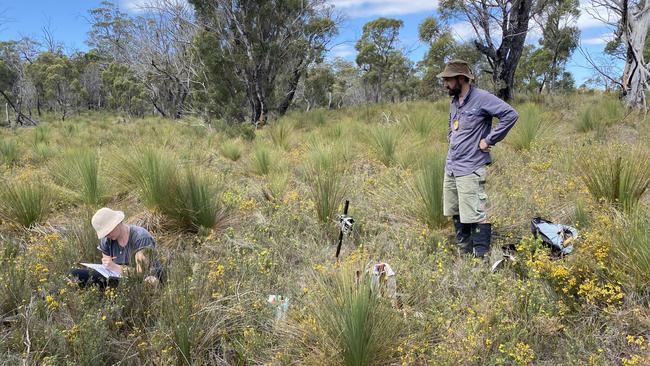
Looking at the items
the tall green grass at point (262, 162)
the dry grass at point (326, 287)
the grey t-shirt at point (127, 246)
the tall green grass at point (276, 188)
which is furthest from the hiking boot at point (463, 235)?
the tall green grass at point (262, 162)

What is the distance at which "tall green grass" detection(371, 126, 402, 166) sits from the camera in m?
6.56

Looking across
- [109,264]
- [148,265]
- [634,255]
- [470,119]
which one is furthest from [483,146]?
[109,264]

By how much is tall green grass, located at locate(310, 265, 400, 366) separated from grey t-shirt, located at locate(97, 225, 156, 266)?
1.74m

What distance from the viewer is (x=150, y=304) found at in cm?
264

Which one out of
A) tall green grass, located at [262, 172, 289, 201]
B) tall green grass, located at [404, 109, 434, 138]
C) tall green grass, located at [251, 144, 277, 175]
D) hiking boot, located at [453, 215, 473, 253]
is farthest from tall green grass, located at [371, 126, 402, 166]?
hiking boot, located at [453, 215, 473, 253]

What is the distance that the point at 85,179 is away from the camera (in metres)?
4.90

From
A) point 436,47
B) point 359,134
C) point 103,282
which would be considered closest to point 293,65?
point 359,134

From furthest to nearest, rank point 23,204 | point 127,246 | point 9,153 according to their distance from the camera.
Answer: point 9,153
point 23,204
point 127,246

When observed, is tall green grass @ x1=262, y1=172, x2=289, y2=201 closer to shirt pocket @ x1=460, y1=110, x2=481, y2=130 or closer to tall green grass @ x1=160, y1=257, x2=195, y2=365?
shirt pocket @ x1=460, y1=110, x2=481, y2=130

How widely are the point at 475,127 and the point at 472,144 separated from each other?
142 mm

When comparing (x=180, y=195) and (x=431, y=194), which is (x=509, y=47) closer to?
(x=431, y=194)

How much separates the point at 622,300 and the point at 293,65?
1461 cm

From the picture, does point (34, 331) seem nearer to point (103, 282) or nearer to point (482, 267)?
point (103, 282)

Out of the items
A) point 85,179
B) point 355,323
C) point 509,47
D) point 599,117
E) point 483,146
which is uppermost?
point 509,47
